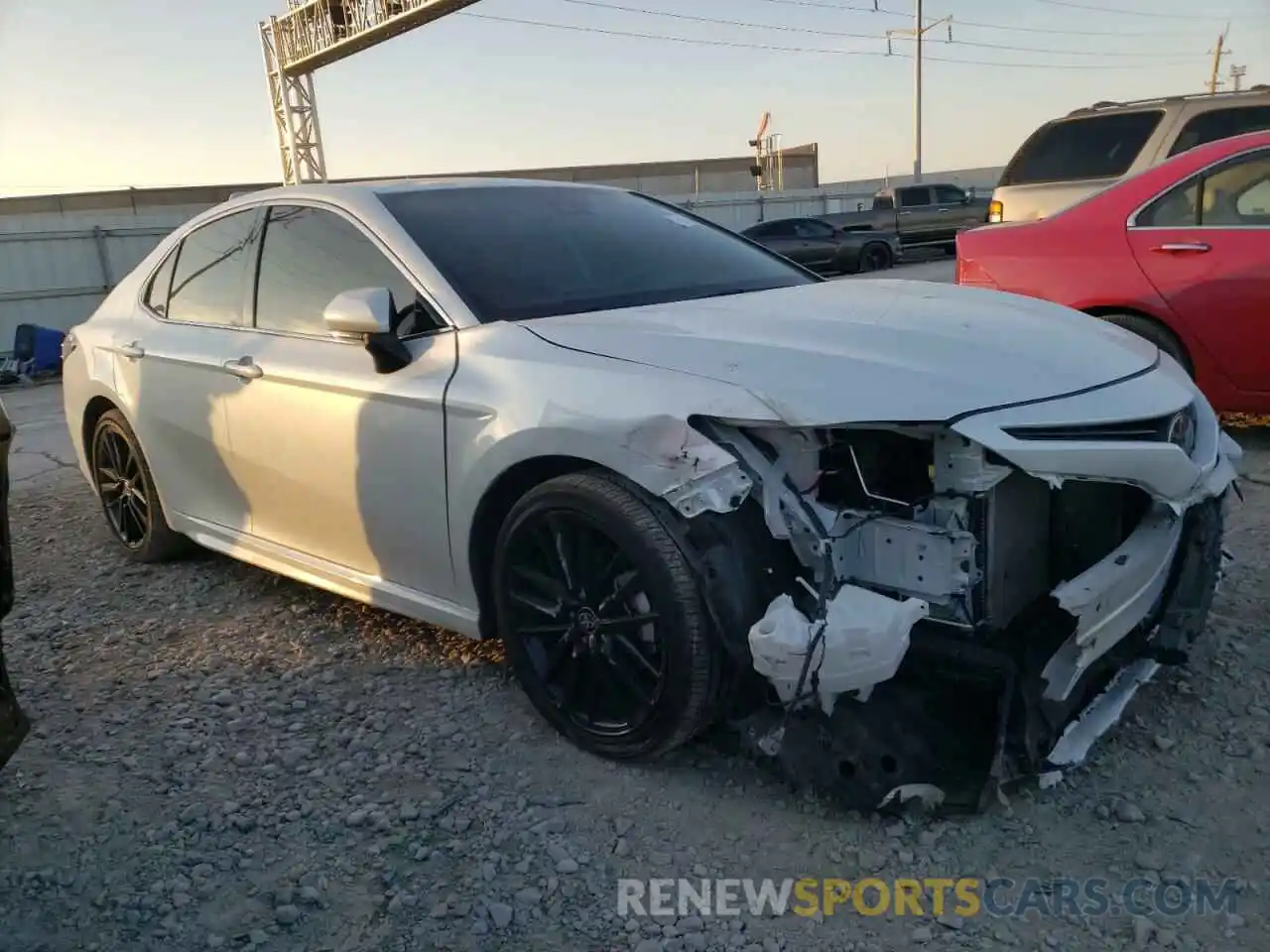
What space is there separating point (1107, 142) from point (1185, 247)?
2.81 m

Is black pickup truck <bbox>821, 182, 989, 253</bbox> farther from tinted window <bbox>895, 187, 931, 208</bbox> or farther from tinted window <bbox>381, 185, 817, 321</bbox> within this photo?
tinted window <bbox>381, 185, 817, 321</bbox>

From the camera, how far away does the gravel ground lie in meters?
2.26

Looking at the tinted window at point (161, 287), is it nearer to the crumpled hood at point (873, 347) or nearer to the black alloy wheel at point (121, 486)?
the black alloy wheel at point (121, 486)

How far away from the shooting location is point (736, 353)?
2.67 meters

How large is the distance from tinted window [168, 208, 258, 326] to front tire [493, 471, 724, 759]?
1720 millimetres

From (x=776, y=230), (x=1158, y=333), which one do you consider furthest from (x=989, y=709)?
(x=776, y=230)

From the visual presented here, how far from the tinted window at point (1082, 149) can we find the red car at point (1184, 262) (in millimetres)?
2289

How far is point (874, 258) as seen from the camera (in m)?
20.7

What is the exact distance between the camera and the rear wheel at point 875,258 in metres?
20.4

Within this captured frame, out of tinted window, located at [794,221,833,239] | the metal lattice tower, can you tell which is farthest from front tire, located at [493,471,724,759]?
the metal lattice tower

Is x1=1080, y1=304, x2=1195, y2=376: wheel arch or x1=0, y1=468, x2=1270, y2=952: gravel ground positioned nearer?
x1=0, y1=468, x2=1270, y2=952: gravel ground

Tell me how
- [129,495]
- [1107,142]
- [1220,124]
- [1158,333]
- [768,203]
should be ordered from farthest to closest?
[768,203] < [1107,142] < [1220,124] < [1158,333] < [129,495]

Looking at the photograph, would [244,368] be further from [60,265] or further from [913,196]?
[913,196]

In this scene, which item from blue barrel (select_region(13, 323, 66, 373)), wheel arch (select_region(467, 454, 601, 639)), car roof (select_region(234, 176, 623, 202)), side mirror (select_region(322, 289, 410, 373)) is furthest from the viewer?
blue barrel (select_region(13, 323, 66, 373))
